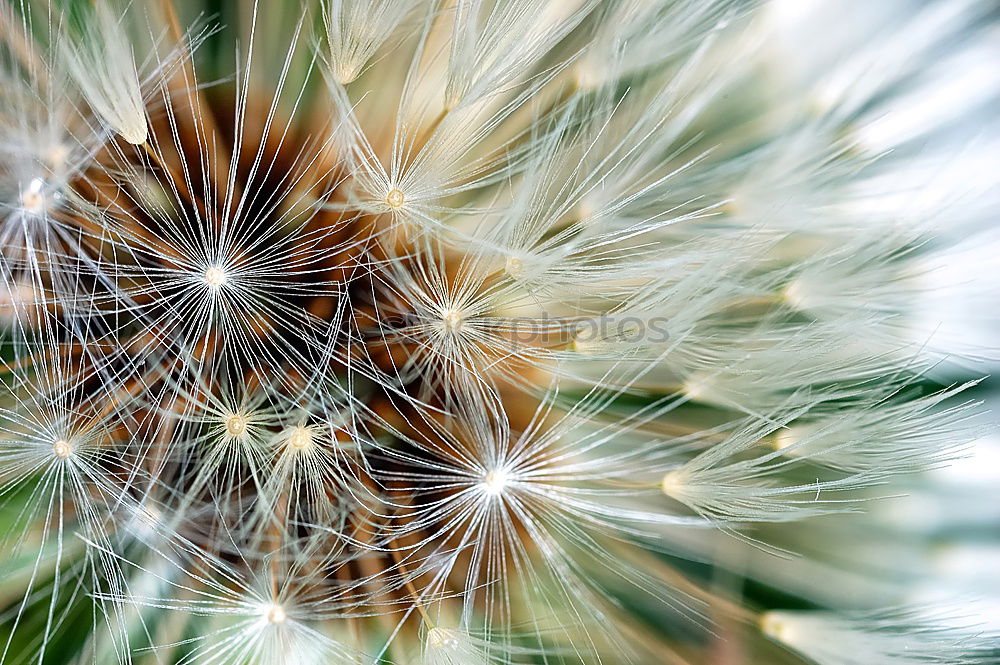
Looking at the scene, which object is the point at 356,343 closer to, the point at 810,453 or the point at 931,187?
the point at 810,453

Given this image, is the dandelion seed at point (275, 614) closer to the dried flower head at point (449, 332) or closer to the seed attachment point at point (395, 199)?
the dried flower head at point (449, 332)

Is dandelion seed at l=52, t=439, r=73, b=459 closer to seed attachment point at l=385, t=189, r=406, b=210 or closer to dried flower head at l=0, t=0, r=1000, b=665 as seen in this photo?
dried flower head at l=0, t=0, r=1000, b=665

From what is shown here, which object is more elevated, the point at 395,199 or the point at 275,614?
the point at 395,199

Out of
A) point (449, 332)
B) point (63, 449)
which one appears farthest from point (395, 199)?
point (63, 449)

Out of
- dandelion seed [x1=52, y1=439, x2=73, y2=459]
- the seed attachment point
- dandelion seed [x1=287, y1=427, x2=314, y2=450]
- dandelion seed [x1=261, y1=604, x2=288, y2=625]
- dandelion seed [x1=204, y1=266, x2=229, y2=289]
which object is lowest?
dandelion seed [x1=261, y1=604, x2=288, y2=625]

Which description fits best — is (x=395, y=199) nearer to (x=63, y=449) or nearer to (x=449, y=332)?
(x=449, y=332)

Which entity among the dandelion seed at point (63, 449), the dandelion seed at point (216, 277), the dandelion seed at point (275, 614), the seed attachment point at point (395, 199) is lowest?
the dandelion seed at point (275, 614)

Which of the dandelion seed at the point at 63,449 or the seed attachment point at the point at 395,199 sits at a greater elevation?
the seed attachment point at the point at 395,199

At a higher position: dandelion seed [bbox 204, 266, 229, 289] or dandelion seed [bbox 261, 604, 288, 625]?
dandelion seed [bbox 204, 266, 229, 289]

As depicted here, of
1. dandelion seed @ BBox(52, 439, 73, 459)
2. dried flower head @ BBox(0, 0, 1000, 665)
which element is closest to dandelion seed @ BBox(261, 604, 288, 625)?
dried flower head @ BBox(0, 0, 1000, 665)

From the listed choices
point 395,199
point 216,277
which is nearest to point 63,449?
point 216,277

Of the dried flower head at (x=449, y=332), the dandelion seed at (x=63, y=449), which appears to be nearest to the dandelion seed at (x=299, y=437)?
the dried flower head at (x=449, y=332)
